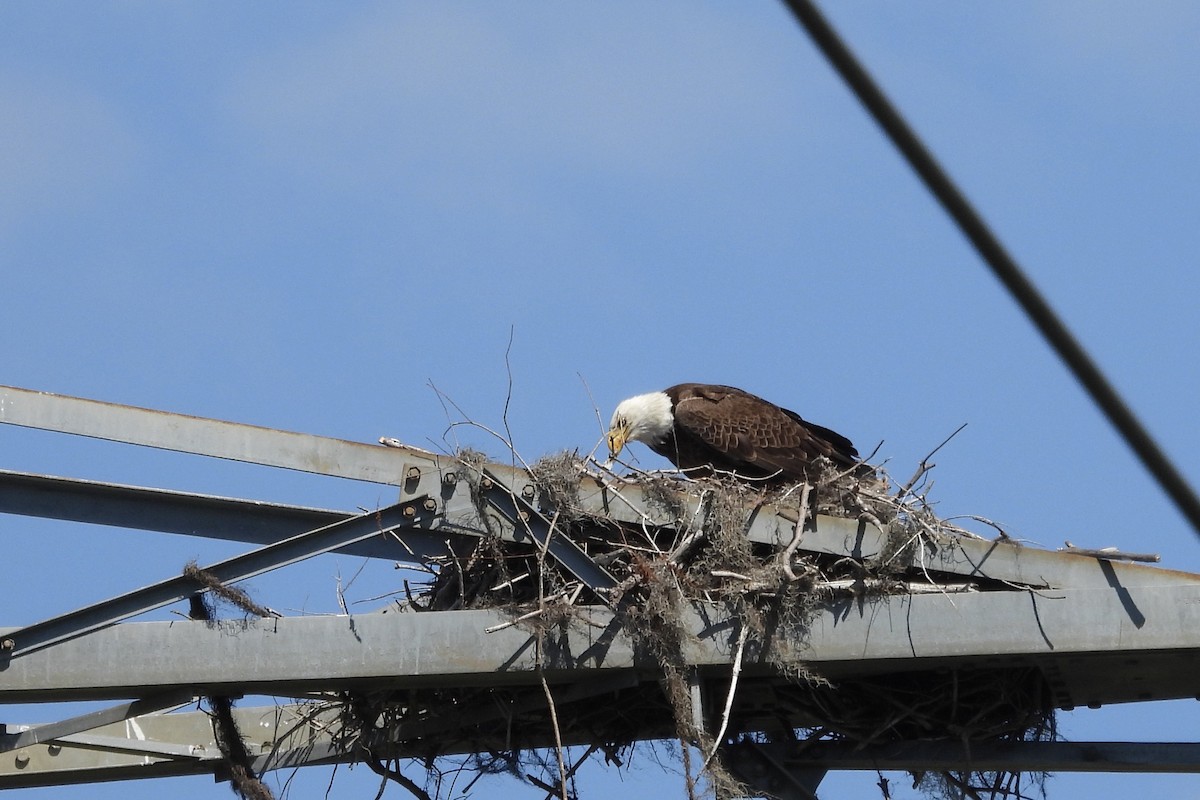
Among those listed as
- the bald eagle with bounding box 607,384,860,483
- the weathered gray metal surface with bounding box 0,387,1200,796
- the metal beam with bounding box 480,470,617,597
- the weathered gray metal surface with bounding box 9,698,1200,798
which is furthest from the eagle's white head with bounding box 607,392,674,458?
the metal beam with bounding box 480,470,617,597

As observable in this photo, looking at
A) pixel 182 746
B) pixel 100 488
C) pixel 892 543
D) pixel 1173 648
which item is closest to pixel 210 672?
pixel 100 488

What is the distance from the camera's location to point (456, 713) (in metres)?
7.43

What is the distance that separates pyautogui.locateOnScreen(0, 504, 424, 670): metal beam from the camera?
5852 mm

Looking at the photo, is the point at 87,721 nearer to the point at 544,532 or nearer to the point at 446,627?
the point at 446,627

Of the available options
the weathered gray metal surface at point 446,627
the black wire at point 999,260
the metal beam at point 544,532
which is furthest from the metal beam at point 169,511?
the black wire at point 999,260

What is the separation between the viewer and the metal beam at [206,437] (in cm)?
609

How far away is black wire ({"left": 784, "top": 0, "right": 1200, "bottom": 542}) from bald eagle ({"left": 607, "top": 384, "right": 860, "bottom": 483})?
6949 millimetres

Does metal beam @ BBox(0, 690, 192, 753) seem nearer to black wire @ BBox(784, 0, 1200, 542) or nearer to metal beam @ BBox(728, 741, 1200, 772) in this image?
metal beam @ BBox(728, 741, 1200, 772)

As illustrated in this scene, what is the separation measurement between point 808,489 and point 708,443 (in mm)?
2517

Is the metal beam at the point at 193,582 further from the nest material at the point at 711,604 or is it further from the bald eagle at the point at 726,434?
the bald eagle at the point at 726,434

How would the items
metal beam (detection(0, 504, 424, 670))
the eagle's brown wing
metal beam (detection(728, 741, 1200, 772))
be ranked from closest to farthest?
1. metal beam (detection(0, 504, 424, 670))
2. metal beam (detection(728, 741, 1200, 772))
3. the eagle's brown wing

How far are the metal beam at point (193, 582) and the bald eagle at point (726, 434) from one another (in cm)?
342

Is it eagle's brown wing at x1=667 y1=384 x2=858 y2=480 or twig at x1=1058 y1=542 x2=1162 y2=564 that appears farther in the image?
eagle's brown wing at x1=667 y1=384 x2=858 y2=480

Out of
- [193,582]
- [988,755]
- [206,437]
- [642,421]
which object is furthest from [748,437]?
[193,582]
